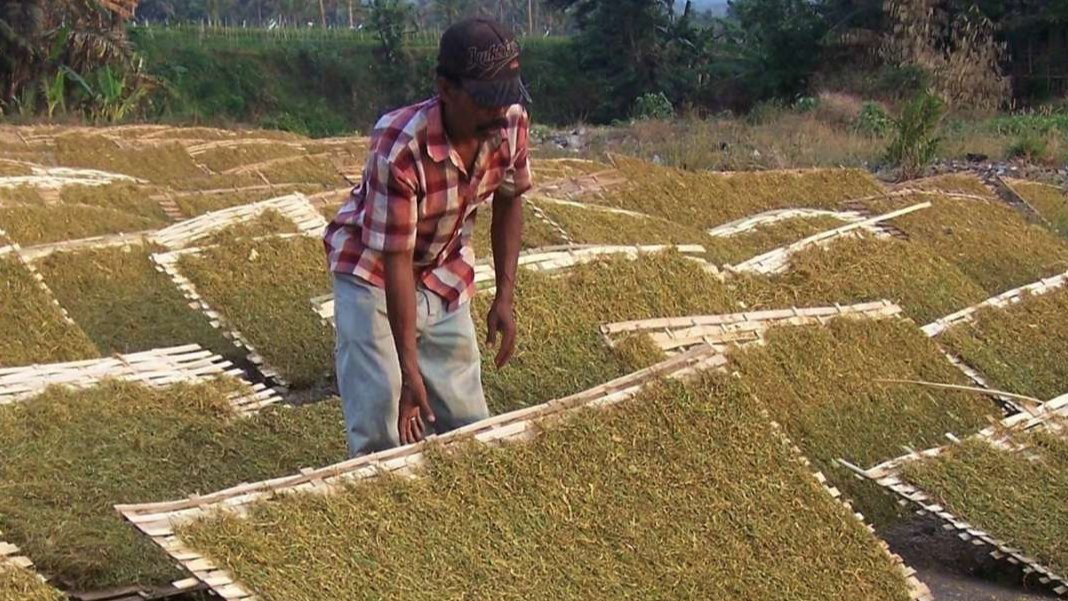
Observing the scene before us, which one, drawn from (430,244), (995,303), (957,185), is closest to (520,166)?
(430,244)

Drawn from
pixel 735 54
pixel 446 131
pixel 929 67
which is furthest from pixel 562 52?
pixel 446 131

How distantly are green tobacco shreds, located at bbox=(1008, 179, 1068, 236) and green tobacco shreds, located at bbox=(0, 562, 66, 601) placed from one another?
680 cm

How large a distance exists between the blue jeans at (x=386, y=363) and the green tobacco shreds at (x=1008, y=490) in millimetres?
1422

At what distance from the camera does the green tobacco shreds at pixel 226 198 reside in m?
7.11

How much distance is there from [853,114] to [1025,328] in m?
12.9

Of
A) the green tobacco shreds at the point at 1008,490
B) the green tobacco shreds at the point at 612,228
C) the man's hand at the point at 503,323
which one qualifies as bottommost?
the green tobacco shreds at the point at 1008,490

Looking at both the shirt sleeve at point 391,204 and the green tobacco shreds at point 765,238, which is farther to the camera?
the green tobacco shreds at point 765,238

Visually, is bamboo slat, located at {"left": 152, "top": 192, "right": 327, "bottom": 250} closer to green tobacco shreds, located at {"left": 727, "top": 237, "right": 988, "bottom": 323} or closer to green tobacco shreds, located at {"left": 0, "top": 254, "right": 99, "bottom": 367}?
green tobacco shreds, located at {"left": 0, "top": 254, "right": 99, "bottom": 367}

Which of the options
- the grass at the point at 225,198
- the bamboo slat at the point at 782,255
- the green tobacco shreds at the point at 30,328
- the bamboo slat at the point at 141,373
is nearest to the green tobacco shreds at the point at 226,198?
the grass at the point at 225,198

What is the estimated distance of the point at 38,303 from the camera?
14.5ft

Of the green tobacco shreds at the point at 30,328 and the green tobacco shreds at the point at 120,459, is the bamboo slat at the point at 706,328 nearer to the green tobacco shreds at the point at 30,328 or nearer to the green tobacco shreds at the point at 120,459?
the green tobacco shreds at the point at 120,459

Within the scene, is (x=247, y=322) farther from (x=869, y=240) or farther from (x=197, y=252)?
(x=869, y=240)

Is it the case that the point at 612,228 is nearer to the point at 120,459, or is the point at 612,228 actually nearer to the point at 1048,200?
the point at 120,459

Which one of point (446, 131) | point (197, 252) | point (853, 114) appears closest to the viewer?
point (446, 131)
